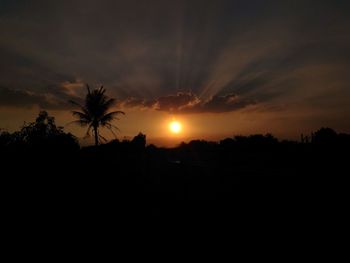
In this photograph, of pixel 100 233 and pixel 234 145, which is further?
pixel 234 145

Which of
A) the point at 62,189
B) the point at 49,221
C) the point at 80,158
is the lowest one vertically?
the point at 49,221

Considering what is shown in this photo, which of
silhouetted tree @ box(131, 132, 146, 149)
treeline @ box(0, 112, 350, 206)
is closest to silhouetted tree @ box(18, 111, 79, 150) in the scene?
treeline @ box(0, 112, 350, 206)

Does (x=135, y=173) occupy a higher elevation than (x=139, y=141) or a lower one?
lower

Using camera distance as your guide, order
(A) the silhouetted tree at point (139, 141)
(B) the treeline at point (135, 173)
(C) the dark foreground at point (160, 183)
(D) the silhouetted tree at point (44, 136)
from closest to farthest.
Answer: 1. (C) the dark foreground at point (160, 183)
2. (B) the treeline at point (135, 173)
3. (D) the silhouetted tree at point (44, 136)
4. (A) the silhouetted tree at point (139, 141)

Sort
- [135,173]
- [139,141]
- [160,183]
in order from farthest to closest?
[139,141], [135,173], [160,183]

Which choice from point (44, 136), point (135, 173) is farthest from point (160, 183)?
point (44, 136)

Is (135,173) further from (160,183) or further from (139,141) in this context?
(139,141)

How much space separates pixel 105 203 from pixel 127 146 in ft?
34.7

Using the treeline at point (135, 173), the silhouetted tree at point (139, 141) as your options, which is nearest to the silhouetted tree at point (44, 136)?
the treeline at point (135, 173)

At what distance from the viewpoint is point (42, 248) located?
7.86 m

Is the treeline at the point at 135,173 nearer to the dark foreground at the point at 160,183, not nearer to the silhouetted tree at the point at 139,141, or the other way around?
the dark foreground at the point at 160,183

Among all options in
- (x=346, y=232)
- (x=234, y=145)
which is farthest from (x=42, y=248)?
(x=234, y=145)

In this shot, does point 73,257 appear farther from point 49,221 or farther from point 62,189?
point 62,189

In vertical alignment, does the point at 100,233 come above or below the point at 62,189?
below
